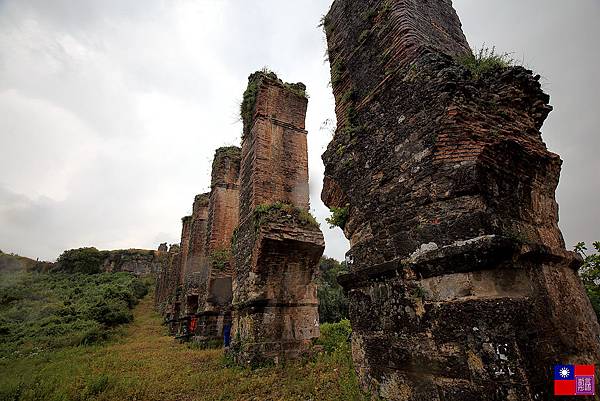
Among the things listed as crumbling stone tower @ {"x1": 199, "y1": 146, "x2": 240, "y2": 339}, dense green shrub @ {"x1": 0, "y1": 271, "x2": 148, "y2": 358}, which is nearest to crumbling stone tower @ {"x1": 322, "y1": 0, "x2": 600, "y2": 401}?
crumbling stone tower @ {"x1": 199, "y1": 146, "x2": 240, "y2": 339}

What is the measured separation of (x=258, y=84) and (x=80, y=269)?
1650 inches

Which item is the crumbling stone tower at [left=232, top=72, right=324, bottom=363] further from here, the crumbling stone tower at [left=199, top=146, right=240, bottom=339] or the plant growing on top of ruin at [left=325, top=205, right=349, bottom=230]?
the plant growing on top of ruin at [left=325, top=205, right=349, bottom=230]

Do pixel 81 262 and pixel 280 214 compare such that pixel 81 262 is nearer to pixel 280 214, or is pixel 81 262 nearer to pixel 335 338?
pixel 335 338

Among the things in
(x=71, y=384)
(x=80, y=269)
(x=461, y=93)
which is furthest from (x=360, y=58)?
(x=80, y=269)

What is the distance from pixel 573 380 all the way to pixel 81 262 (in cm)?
4887

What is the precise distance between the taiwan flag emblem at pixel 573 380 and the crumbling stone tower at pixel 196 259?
1276cm

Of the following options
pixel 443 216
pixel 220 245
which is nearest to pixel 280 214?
pixel 443 216

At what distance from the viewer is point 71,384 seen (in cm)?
637

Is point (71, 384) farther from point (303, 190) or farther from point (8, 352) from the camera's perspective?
point (8, 352)

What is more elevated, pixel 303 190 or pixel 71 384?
pixel 303 190

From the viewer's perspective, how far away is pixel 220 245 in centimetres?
1302

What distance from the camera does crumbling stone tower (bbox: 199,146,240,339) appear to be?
37.7ft

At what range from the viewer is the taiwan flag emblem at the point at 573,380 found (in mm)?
1968

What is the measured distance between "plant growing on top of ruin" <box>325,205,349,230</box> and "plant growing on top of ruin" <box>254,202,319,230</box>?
4.24 meters
